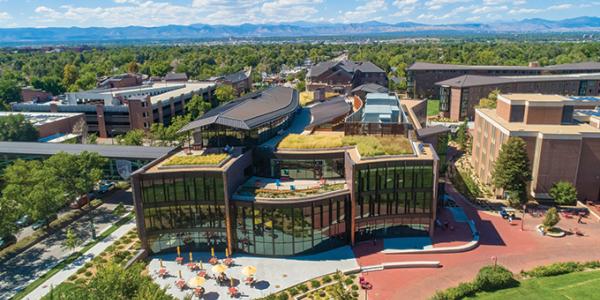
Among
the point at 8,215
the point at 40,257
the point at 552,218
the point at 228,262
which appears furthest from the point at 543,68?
the point at 8,215

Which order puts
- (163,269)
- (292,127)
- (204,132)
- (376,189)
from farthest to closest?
(292,127) → (204,132) → (376,189) → (163,269)

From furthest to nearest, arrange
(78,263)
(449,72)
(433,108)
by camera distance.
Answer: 1. (449,72)
2. (433,108)
3. (78,263)

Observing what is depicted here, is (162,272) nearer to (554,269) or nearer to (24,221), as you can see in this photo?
(24,221)

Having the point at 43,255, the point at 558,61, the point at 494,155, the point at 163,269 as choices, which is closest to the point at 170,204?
the point at 163,269

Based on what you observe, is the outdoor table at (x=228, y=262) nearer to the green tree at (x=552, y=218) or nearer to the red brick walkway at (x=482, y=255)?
the red brick walkway at (x=482, y=255)

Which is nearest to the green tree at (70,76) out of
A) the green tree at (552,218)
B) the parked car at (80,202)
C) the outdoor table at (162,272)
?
the parked car at (80,202)

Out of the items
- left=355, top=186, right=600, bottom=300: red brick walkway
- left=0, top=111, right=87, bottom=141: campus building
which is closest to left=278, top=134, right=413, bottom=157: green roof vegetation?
left=355, top=186, right=600, bottom=300: red brick walkway

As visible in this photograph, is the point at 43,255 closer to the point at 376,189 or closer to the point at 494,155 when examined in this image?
the point at 376,189
